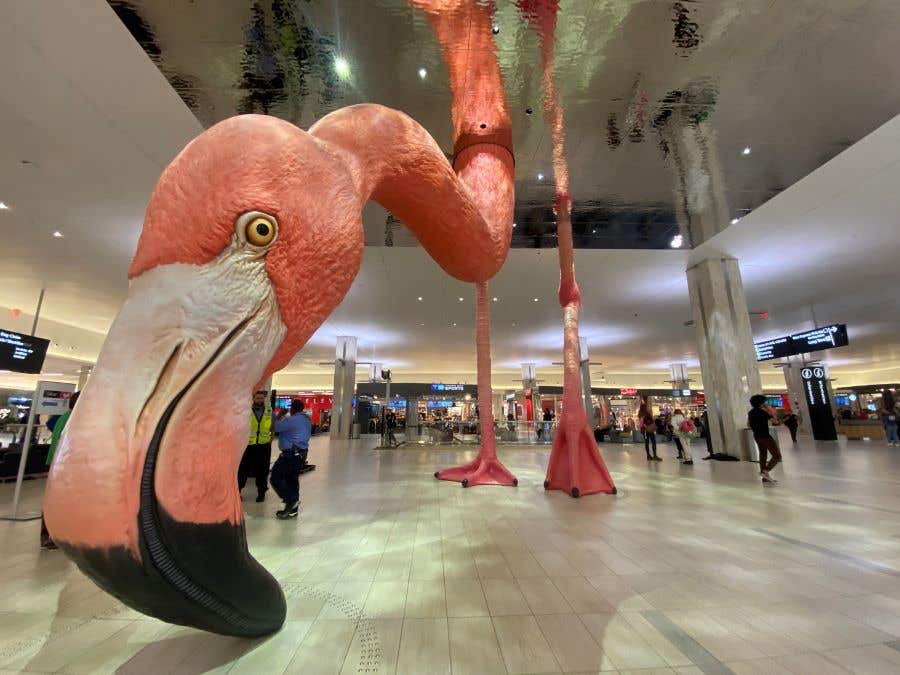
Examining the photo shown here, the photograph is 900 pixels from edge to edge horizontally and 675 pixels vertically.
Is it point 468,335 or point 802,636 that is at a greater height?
point 468,335

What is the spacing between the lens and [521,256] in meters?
9.24

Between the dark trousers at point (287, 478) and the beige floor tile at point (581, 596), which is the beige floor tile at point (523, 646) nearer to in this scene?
the beige floor tile at point (581, 596)

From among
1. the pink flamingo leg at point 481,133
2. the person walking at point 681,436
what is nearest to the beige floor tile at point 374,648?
the pink flamingo leg at point 481,133

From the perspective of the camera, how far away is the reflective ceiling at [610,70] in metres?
3.33

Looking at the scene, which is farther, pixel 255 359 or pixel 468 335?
pixel 468 335

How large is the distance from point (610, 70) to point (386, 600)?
4.74 metres

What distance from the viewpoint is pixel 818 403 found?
1770cm

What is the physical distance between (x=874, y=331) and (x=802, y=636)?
826 inches

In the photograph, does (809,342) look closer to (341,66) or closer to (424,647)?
(341,66)

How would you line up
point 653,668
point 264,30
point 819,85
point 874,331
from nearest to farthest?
point 653,668
point 264,30
point 819,85
point 874,331

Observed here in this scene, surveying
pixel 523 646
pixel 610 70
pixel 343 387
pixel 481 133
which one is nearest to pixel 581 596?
pixel 523 646

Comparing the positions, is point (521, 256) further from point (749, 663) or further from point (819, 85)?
point (749, 663)

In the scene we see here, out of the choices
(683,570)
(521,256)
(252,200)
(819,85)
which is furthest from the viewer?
(521,256)

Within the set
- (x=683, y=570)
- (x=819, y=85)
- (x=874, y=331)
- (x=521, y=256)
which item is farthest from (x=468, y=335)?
(x=874, y=331)
